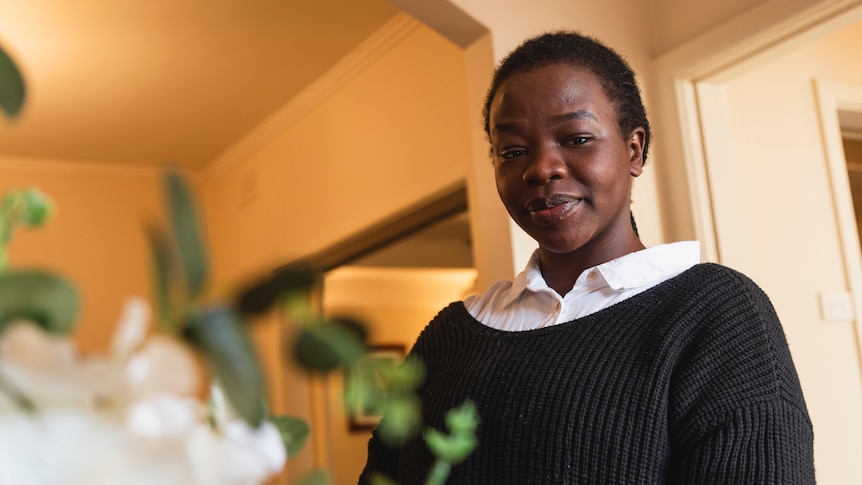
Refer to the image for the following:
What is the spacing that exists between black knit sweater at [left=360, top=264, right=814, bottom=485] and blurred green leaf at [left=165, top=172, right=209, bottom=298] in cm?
78

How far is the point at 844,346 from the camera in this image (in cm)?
282

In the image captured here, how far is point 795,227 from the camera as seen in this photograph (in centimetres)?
284

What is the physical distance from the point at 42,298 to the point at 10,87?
0.22 feet

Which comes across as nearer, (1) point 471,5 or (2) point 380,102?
(1) point 471,5

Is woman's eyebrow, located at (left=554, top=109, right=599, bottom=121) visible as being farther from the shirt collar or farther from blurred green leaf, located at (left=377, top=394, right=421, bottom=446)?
blurred green leaf, located at (left=377, top=394, right=421, bottom=446)

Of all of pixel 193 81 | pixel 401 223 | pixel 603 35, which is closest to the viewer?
pixel 603 35

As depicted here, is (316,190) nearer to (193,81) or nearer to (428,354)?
(193,81)

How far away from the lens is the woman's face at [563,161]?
1129 millimetres

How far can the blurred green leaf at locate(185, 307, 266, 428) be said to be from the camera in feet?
0.65

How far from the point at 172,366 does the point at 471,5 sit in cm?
233

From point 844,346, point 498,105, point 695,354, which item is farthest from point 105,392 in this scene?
point 844,346

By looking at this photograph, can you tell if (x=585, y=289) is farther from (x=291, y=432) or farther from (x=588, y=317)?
(x=291, y=432)

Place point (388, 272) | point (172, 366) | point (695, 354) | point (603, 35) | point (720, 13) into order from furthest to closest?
point (388, 272)
point (603, 35)
point (720, 13)
point (695, 354)
point (172, 366)

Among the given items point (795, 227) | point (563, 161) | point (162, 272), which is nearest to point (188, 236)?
point (162, 272)
